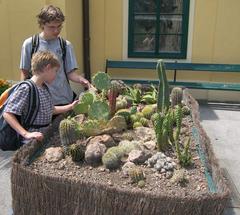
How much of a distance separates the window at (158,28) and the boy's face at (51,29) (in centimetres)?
398

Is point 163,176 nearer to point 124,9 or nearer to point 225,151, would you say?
point 225,151

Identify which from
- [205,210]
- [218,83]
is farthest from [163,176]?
[218,83]

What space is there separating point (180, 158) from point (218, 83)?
476cm

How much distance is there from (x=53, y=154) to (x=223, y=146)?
313 centimetres

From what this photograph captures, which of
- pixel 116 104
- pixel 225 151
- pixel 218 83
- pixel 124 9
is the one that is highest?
pixel 124 9

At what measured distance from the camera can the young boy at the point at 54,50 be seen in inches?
127

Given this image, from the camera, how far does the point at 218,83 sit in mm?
7094

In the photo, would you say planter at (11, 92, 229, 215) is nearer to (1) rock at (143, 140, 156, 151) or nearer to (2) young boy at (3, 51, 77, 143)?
(2) young boy at (3, 51, 77, 143)

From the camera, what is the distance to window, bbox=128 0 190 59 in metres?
7.05

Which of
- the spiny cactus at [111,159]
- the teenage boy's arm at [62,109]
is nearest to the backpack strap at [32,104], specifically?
the teenage boy's arm at [62,109]

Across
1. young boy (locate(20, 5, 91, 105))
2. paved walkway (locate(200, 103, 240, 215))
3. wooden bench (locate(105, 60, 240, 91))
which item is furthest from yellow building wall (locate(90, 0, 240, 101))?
young boy (locate(20, 5, 91, 105))

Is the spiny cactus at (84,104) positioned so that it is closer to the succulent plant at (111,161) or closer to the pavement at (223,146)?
the succulent plant at (111,161)

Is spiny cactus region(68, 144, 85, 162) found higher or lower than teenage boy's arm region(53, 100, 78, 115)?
lower

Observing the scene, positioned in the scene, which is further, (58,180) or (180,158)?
(180,158)
